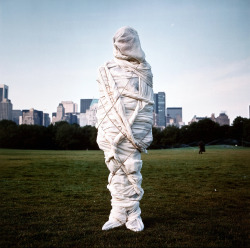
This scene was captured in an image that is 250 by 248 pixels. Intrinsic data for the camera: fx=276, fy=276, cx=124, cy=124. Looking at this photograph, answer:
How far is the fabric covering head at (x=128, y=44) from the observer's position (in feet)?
19.8

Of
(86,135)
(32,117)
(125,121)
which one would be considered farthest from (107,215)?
(32,117)

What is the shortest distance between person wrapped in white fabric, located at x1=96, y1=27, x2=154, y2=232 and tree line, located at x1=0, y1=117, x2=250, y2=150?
215 ft

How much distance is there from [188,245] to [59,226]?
2.73 metres

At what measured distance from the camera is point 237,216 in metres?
6.95

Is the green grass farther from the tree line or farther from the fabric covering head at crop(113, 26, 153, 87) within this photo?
the tree line

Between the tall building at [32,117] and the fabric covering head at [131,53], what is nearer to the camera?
the fabric covering head at [131,53]

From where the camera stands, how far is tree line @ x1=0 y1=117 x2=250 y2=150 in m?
71.8

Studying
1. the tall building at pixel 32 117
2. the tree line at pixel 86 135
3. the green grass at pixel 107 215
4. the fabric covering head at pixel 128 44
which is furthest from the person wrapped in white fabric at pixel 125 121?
the tall building at pixel 32 117

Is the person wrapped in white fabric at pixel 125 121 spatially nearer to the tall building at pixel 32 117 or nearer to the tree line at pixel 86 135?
the tree line at pixel 86 135

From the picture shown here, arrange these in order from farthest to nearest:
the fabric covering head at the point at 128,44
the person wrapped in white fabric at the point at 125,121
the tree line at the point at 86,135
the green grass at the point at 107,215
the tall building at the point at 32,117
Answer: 1. the tall building at the point at 32,117
2. the tree line at the point at 86,135
3. the fabric covering head at the point at 128,44
4. the person wrapped in white fabric at the point at 125,121
5. the green grass at the point at 107,215

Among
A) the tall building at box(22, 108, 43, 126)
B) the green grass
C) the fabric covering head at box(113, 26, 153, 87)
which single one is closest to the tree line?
the green grass

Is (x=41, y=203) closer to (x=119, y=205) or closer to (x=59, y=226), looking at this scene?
(x=59, y=226)

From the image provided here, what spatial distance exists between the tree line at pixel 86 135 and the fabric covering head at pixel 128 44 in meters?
65.7

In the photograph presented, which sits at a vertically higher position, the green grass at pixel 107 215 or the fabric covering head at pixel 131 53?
the fabric covering head at pixel 131 53
